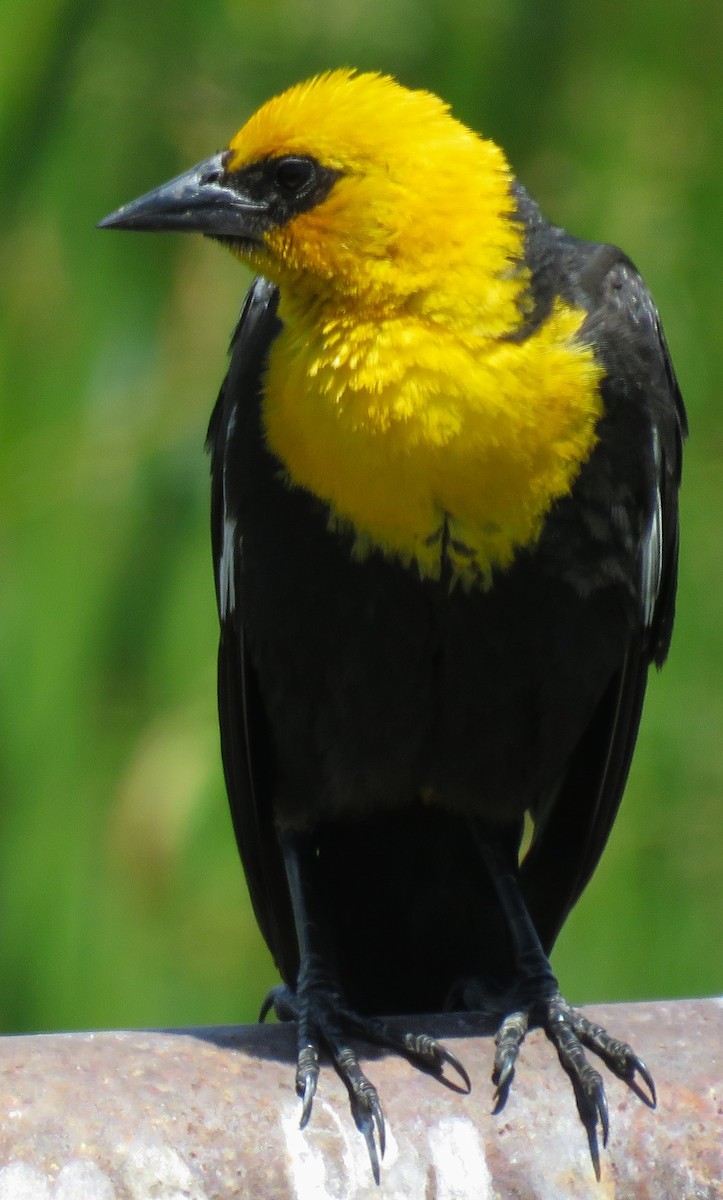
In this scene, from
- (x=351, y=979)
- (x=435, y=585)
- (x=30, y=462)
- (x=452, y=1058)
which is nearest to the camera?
(x=452, y=1058)

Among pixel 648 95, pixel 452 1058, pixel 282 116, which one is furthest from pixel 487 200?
pixel 648 95

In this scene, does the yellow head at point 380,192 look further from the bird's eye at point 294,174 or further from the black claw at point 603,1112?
the black claw at point 603,1112

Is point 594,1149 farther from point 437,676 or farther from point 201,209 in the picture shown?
point 201,209

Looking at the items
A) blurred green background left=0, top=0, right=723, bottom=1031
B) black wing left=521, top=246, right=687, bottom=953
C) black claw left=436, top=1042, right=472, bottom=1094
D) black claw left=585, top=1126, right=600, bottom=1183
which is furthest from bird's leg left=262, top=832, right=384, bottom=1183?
blurred green background left=0, top=0, right=723, bottom=1031

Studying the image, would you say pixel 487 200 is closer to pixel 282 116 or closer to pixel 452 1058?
pixel 282 116

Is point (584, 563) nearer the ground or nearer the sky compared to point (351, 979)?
nearer the sky
